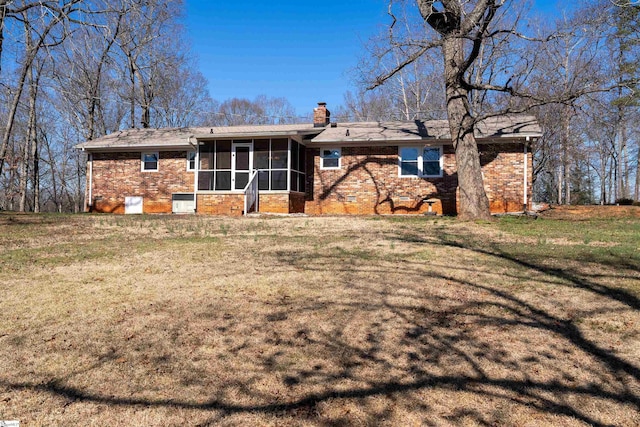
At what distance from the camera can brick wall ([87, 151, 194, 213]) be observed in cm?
1822

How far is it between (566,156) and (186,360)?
29.5 m

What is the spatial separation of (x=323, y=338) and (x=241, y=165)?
13971 mm

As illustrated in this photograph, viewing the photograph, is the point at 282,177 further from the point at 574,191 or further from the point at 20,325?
the point at 574,191

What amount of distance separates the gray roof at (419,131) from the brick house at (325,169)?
0.12ft

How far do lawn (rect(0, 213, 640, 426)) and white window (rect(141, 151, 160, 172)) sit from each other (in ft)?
39.1

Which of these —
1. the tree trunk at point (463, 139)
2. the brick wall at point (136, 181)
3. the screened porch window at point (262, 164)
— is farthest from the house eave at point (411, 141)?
the brick wall at point (136, 181)

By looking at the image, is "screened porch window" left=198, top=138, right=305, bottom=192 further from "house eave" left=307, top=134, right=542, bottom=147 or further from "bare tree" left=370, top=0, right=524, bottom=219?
"bare tree" left=370, top=0, right=524, bottom=219

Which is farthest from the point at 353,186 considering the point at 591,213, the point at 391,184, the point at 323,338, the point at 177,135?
the point at 323,338

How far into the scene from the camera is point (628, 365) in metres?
3.15

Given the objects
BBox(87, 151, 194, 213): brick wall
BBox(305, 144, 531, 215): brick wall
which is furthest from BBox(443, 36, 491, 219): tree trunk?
BBox(87, 151, 194, 213): brick wall

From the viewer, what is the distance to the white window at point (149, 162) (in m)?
18.6

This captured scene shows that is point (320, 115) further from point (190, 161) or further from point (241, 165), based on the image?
point (190, 161)

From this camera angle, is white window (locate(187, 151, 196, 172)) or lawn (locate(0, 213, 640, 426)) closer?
lawn (locate(0, 213, 640, 426))

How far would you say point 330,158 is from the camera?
1711 cm
